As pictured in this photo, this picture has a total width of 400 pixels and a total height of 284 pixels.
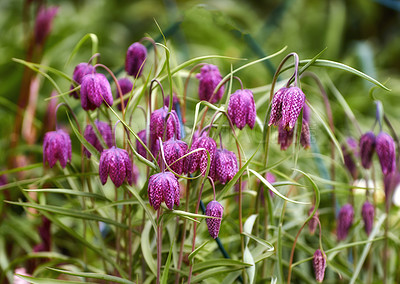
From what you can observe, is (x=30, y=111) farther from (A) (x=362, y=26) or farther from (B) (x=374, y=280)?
(A) (x=362, y=26)

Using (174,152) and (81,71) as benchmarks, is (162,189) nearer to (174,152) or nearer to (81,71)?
(174,152)

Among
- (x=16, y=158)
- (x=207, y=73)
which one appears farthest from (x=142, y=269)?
(x=16, y=158)

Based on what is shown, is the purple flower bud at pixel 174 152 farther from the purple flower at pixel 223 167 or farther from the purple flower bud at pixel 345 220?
the purple flower bud at pixel 345 220

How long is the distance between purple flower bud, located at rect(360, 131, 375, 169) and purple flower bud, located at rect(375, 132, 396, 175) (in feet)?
0.11

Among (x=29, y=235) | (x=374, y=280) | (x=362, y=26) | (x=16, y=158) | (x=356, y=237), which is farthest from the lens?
(x=362, y=26)

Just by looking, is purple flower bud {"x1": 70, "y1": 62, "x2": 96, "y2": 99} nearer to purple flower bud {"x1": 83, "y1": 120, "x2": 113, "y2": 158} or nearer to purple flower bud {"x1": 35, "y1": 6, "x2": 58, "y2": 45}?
purple flower bud {"x1": 83, "y1": 120, "x2": 113, "y2": 158}

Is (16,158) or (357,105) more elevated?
(357,105)

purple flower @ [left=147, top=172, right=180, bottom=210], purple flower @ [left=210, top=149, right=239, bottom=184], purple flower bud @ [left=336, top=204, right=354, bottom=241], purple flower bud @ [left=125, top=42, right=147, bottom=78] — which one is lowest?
purple flower bud @ [left=336, top=204, right=354, bottom=241]

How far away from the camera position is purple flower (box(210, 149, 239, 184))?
809 mm

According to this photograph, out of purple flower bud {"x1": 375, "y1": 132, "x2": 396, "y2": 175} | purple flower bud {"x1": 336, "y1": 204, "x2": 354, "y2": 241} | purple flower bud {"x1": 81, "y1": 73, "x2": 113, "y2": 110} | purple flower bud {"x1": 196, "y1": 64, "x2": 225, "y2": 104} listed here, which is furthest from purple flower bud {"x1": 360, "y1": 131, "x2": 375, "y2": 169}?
purple flower bud {"x1": 81, "y1": 73, "x2": 113, "y2": 110}

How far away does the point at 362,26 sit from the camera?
4.46 meters

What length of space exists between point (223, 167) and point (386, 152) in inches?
15.9

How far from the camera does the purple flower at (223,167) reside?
2.65 ft

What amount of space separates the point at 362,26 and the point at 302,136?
12.7ft
